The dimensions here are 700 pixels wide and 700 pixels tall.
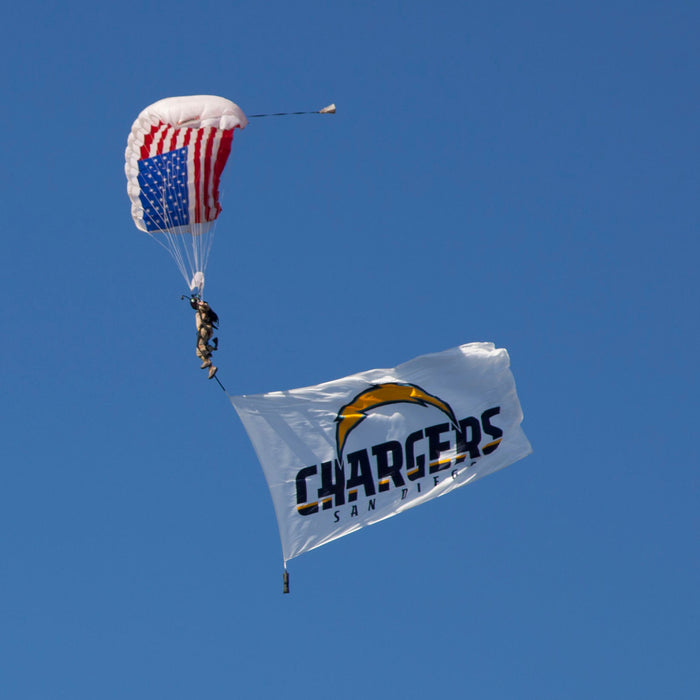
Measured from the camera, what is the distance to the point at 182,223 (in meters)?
25.4

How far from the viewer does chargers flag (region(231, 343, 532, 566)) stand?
81.9 feet

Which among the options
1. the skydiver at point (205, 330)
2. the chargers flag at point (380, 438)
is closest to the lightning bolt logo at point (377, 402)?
the chargers flag at point (380, 438)

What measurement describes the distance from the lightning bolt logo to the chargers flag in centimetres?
2

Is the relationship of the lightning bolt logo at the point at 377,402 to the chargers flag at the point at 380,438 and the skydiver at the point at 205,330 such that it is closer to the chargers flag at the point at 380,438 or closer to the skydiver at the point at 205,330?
the chargers flag at the point at 380,438

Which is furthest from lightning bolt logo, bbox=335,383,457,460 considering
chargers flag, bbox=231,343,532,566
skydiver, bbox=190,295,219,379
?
skydiver, bbox=190,295,219,379

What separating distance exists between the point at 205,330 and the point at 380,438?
3.70 metres

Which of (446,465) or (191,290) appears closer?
(191,290)

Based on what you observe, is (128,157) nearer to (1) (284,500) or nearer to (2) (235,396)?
(2) (235,396)

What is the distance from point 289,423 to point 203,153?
447 centimetres

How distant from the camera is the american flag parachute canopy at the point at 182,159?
24984 millimetres

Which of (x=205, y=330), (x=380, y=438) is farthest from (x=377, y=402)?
(x=205, y=330)

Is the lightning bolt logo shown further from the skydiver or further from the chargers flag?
the skydiver

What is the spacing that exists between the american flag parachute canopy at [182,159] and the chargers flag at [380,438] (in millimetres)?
2977

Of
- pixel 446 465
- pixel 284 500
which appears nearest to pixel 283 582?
pixel 284 500
